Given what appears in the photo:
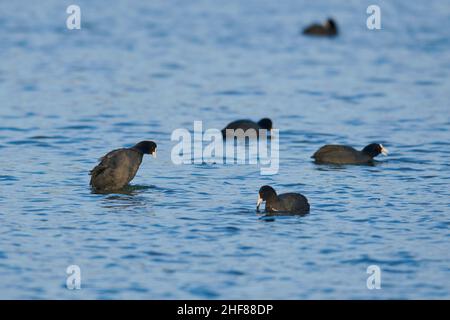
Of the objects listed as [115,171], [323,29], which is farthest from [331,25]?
[115,171]

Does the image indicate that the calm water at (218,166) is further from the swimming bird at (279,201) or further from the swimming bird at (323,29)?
the swimming bird at (323,29)

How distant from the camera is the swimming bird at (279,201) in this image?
55.0 ft

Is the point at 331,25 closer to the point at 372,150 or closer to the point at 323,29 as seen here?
the point at 323,29

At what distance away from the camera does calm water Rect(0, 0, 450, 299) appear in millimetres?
14523

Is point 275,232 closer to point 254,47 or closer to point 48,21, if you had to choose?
point 254,47

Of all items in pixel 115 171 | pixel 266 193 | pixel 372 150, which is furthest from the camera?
pixel 372 150

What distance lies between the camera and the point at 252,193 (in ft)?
61.1

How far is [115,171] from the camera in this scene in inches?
719

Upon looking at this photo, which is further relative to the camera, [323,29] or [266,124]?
[323,29]

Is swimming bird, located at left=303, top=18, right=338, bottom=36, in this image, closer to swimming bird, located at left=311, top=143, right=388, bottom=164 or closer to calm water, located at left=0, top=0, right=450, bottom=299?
calm water, located at left=0, top=0, right=450, bottom=299

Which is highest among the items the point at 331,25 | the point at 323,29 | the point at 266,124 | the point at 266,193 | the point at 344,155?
the point at 331,25

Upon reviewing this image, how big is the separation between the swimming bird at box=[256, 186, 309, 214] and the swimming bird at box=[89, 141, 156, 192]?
2.61 metres

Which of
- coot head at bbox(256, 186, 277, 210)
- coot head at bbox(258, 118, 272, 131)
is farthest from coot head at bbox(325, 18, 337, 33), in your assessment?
coot head at bbox(256, 186, 277, 210)

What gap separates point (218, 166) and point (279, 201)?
14.3 feet
